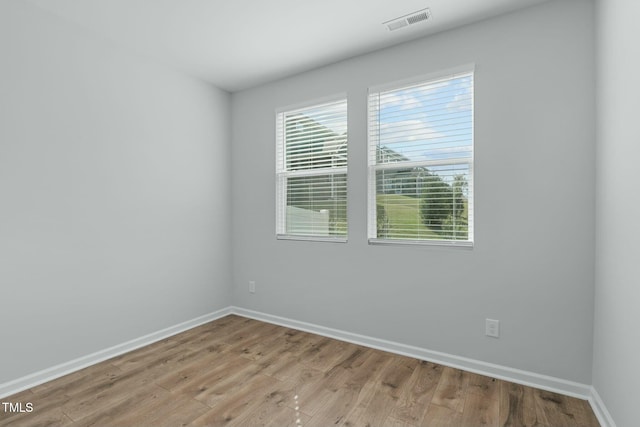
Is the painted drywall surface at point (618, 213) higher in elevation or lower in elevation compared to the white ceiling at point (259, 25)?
lower

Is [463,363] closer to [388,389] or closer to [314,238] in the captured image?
[388,389]

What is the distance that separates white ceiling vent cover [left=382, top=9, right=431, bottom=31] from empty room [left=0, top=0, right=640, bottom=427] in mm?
24

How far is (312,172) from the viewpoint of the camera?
11.1 feet

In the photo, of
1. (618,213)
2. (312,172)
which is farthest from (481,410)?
(312,172)

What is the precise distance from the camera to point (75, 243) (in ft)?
8.31

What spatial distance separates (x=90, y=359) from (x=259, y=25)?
301cm

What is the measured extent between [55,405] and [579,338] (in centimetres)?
344

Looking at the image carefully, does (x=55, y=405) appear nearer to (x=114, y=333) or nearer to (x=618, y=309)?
(x=114, y=333)

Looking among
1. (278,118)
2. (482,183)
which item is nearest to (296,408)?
(482,183)

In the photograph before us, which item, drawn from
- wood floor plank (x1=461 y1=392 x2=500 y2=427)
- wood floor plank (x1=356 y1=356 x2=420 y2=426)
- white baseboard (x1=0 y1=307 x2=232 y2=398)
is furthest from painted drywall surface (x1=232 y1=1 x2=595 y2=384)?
white baseboard (x1=0 y1=307 x2=232 y2=398)

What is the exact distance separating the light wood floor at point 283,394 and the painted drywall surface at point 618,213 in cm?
43

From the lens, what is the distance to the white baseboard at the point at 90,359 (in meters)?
2.19

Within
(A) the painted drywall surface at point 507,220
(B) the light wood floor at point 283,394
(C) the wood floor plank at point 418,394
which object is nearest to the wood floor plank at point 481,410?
(B) the light wood floor at point 283,394

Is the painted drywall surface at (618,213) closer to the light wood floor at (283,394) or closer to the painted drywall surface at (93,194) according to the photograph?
the light wood floor at (283,394)
